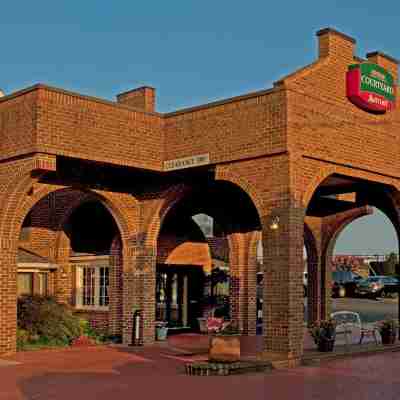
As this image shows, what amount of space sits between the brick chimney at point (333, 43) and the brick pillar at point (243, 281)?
6.93 metres

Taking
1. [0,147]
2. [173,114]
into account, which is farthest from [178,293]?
[0,147]

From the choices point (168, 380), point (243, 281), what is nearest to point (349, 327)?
point (243, 281)

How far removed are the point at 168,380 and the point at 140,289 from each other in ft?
22.6

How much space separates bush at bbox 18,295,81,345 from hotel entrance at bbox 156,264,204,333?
447cm

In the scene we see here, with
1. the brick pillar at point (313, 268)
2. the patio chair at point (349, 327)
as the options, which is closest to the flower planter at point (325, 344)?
the patio chair at point (349, 327)

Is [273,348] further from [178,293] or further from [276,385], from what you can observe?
[178,293]

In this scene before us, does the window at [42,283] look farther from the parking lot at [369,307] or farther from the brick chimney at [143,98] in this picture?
the parking lot at [369,307]

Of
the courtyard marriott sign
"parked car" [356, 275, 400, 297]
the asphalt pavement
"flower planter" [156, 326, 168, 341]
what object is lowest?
the asphalt pavement

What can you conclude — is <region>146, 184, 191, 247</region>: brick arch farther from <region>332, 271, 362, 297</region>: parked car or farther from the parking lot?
<region>332, 271, 362, 297</region>: parked car

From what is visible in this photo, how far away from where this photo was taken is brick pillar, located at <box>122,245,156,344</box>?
67.9 feet

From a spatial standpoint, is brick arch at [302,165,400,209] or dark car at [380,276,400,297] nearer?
brick arch at [302,165,400,209]

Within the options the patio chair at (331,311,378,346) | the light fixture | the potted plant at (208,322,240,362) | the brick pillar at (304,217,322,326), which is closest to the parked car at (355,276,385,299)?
the brick pillar at (304,217,322,326)

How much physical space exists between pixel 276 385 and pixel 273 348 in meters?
3.25

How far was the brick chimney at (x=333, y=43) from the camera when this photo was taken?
18422 mm
